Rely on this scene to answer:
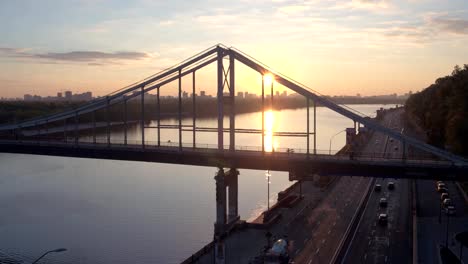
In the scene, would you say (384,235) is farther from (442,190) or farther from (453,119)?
(442,190)

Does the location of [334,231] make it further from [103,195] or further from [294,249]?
[103,195]

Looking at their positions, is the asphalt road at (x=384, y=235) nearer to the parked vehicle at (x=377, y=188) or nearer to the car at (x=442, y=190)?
the parked vehicle at (x=377, y=188)

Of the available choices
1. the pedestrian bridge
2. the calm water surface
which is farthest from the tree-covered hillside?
the calm water surface

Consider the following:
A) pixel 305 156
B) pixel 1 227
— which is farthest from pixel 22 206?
pixel 305 156

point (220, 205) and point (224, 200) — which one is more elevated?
point (224, 200)

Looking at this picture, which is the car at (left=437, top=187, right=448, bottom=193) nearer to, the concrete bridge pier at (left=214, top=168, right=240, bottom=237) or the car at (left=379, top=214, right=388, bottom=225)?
the car at (left=379, top=214, right=388, bottom=225)

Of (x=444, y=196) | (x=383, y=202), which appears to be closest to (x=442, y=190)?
(x=444, y=196)
